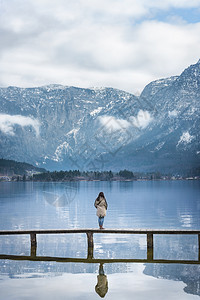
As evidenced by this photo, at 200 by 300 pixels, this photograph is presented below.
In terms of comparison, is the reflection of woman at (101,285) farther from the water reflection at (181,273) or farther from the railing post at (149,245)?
the railing post at (149,245)

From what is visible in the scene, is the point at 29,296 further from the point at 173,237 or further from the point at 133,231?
the point at 173,237

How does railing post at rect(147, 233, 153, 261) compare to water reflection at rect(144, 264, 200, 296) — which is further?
railing post at rect(147, 233, 153, 261)

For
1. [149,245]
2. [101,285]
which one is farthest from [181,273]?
[149,245]

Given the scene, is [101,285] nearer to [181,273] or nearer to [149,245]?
[181,273]

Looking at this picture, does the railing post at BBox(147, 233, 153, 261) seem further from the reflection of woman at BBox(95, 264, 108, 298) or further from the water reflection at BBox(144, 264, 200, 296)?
the reflection of woman at BBox(95, 264, 108, 298)

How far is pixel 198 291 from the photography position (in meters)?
19.4

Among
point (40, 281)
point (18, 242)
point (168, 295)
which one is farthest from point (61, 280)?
point (18, 242)

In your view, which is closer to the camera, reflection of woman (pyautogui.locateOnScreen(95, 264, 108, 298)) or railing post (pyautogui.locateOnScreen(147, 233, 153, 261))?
reflection of woman (pyautogui.locateOnScreen(95, 264, 108, 298))

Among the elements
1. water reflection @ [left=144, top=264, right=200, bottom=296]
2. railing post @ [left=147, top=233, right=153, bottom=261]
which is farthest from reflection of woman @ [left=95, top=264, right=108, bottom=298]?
railing post @ [left=147, top=233, right=153, bottom=261]

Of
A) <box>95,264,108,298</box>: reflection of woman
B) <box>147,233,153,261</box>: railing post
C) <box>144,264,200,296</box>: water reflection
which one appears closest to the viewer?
<box>95,264,108,298</box>: reflection of woman

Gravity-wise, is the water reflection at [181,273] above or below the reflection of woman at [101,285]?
below

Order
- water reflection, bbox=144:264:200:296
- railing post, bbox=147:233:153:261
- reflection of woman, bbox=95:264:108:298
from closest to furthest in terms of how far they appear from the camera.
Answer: reflection of woman, bbox=95:264:108:298 < water reflection, bbox=144:264:200:296 < railing post, bbox=147:233:153:261

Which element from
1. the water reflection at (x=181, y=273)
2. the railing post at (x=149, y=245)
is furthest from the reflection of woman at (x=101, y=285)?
the railing post at (x=149, y=245)

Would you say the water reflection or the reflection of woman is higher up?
the reflection of woman
